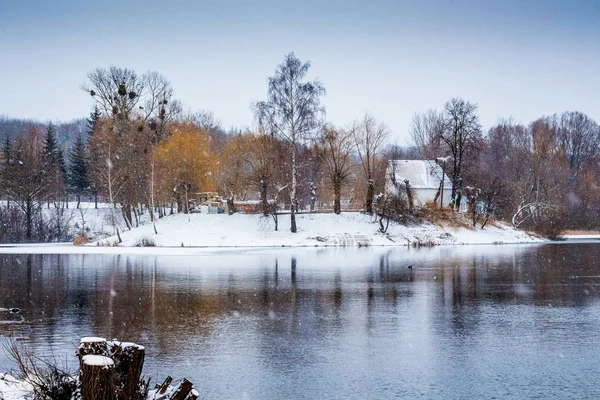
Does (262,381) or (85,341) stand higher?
(85,341)

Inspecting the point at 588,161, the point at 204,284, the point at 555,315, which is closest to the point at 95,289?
the point at 204,284

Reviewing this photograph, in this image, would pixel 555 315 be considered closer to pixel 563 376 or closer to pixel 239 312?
pixel 563 376

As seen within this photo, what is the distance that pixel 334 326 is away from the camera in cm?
1750

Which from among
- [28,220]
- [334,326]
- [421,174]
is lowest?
[334,326]

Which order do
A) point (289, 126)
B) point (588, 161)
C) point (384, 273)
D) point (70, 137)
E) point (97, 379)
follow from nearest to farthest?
point (97, 379)
point (384, 273)
point (289, 126)
point (588, 161)
point (70, 137)

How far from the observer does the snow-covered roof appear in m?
75.7

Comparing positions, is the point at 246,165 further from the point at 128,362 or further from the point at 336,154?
the point at 128,362

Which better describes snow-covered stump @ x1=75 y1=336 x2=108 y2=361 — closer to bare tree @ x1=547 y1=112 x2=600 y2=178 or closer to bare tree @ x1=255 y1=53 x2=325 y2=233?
bare tree @ x1=255 y1=53 x2=325 y2=233

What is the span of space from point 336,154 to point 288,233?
41.5 feet

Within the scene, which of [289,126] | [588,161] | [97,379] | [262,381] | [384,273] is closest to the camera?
[97,379]

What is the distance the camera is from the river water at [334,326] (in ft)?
39.5

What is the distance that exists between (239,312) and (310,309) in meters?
2.15

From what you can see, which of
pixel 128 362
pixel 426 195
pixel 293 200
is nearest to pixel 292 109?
pixel 293 200

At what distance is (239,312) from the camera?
19.6 m
